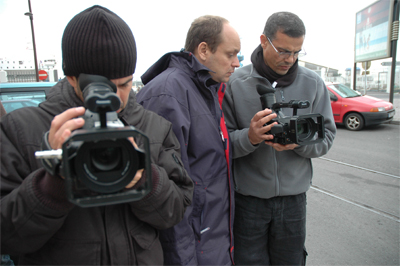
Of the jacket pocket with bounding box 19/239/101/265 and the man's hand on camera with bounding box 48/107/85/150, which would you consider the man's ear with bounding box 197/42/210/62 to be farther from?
the jacket pocket with bounding box 19/239/101/265

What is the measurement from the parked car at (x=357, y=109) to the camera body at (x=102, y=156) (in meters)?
10.3

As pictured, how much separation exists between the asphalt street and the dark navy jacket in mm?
1807

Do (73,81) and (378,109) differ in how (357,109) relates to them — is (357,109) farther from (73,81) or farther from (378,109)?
(73,81)

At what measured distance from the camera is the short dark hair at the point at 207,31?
74.3 inches

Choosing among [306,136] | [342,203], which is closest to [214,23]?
[306,136]

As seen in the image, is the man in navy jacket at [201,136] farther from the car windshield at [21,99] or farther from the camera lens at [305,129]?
the car windshield at [21,99]

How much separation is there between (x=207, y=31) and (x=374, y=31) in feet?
46.0

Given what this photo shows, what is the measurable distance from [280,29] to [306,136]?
82cm

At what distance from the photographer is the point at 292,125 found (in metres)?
1.72

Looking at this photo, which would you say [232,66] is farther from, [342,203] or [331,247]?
[342,203]

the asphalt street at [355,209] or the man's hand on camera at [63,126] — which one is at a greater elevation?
the man's hand on camera at [63,126]

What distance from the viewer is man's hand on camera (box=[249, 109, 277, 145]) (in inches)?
68.2

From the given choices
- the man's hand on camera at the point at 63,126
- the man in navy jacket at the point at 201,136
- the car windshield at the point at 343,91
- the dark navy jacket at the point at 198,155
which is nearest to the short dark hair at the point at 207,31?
the man in navy jacket at the point at 201,136

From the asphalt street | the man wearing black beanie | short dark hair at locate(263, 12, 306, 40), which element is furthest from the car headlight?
the man wearing black beanie
